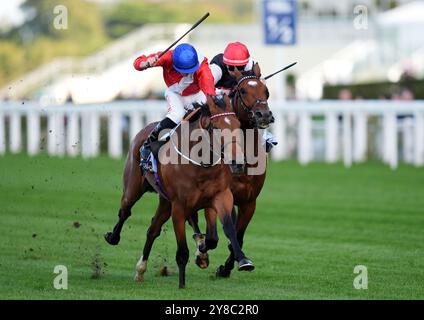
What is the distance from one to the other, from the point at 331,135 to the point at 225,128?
45.2 ft

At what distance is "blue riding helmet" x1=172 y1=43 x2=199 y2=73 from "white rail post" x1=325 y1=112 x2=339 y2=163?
13.0m

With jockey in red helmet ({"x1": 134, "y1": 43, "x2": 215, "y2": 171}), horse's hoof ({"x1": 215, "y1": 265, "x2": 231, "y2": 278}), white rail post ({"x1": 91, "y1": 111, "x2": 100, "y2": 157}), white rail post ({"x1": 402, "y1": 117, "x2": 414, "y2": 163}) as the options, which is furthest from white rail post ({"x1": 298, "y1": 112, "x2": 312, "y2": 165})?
horse's hoof ({"x1": 215, "y1": 265, "x2": 231, "y2": 278})

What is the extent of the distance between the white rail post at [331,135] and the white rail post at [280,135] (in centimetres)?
81

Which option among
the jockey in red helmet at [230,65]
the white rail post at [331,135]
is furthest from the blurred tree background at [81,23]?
the jockey in red helmet at [230,65]

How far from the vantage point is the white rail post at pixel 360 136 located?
2278 centimetres

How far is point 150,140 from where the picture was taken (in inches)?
418

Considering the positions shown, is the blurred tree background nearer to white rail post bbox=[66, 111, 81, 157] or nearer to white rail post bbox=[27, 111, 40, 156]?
white rail post bbox=[27, 111, 40, 156]

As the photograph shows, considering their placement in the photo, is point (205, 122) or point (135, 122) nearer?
point (205, 122)

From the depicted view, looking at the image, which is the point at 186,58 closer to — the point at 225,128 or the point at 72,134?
the point at 225,128

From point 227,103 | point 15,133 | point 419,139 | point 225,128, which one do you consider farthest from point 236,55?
point 15,133

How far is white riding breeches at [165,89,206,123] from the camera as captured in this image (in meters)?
10.6

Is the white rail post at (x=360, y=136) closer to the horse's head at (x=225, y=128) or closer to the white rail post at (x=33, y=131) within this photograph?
the white rail post at (x=33, y=131)
